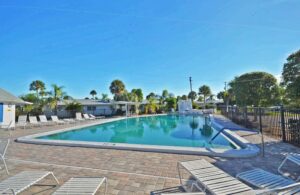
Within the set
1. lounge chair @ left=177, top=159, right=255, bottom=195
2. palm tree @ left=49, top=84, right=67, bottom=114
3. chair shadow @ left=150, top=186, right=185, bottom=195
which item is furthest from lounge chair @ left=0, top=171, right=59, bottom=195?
palm tree @ left=49, top=84, right=67, bottom=114

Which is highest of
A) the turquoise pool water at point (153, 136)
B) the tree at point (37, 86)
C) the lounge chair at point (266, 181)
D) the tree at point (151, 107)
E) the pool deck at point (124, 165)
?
Result: the tree at point (37, 86)

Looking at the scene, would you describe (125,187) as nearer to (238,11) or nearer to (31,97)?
(238,11)

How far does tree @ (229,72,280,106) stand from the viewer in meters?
19.1

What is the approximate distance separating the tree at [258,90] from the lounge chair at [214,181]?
1885cm

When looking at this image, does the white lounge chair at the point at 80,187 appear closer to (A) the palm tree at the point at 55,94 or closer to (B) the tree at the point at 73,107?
(B) the tree at the point at 73,107

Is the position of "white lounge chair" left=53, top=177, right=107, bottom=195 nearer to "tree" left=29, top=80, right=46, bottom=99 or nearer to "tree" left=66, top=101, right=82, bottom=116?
"tree" left=66, top=101, right=82, bottom=116

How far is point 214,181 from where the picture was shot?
9.23ft

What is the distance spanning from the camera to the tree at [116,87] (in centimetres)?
4206

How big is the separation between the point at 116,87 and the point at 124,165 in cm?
3790

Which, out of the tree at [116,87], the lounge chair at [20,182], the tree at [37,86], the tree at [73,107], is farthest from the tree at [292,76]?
the tree at [37,86]

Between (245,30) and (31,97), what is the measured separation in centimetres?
3350

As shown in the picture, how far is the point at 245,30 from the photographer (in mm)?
11523

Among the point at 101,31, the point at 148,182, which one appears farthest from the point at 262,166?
the point at 101,31

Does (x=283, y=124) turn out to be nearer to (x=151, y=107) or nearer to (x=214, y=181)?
(x=214, y=181)
